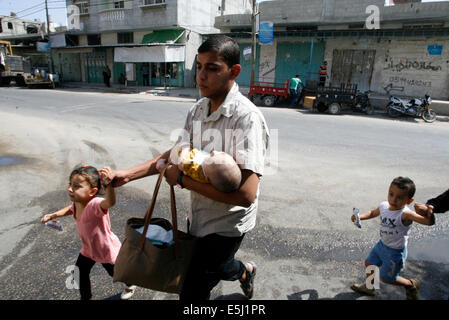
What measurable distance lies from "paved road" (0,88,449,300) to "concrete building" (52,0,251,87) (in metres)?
15.4

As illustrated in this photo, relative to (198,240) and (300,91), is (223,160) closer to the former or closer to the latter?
(198,240)

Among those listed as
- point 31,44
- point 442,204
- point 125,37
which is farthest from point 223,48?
point 31,44

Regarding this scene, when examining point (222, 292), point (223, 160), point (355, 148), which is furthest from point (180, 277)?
point (355, 148)

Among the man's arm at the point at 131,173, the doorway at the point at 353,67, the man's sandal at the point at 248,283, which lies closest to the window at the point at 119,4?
the doorway at the point at 353,67

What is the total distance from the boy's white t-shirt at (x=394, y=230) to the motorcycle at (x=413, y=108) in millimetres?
12717

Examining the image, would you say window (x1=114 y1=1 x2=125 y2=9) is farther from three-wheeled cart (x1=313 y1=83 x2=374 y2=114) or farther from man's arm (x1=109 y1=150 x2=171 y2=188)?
man's arm (x1=109 y1=150 x2=171 y2=188)

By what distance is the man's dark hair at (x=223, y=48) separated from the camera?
60.2 inches

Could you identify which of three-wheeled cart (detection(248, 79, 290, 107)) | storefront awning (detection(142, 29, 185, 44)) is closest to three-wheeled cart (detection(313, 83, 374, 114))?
three-wheeled cart (detection(248, 79, 290, 107))

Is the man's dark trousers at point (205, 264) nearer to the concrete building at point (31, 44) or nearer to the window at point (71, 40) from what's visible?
the window at point (71, 40)

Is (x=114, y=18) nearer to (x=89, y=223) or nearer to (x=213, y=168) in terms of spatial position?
(x=89, y=223)

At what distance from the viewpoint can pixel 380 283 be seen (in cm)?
261

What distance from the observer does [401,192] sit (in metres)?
2.27

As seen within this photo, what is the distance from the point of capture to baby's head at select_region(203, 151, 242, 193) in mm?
1325
